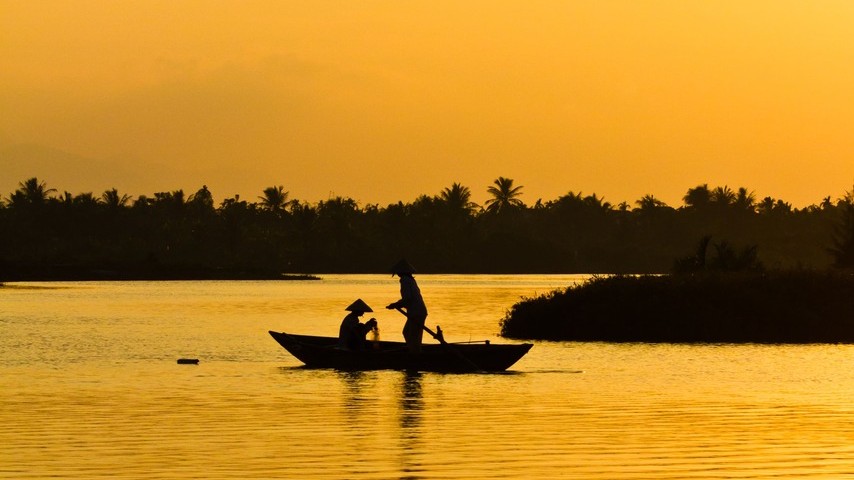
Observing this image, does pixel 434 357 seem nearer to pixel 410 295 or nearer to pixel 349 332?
pixel 410 295

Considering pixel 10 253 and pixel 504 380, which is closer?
pixel 504 380

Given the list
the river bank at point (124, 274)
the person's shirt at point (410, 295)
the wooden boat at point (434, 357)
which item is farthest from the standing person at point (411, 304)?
the river bank at point (124, 274)

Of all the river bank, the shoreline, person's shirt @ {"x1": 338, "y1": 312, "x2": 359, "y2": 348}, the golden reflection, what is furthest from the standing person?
the river bank

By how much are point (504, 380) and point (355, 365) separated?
4.49 metres

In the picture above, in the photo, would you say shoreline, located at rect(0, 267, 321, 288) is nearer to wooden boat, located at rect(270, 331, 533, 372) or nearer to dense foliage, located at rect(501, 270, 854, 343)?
dense foliage, located at rect(501, 270, 854, 343)

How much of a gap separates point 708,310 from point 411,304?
18.3 m

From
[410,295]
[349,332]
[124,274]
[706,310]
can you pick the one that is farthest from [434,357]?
[124,274]

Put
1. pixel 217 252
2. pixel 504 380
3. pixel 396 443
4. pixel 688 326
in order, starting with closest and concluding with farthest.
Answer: pixel 396 443 → pixel 504 380 → pixel 688 326 → pixel 217 252

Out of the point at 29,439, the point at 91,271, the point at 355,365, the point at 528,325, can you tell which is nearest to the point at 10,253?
the point at 91,271

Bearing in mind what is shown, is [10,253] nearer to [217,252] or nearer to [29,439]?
[217,252]

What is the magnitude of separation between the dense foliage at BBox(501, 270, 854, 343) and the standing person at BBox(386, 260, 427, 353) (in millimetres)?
15536

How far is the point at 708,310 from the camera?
51.2 metres

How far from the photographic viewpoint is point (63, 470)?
64.5ft

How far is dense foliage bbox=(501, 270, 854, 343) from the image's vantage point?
2005 inches
